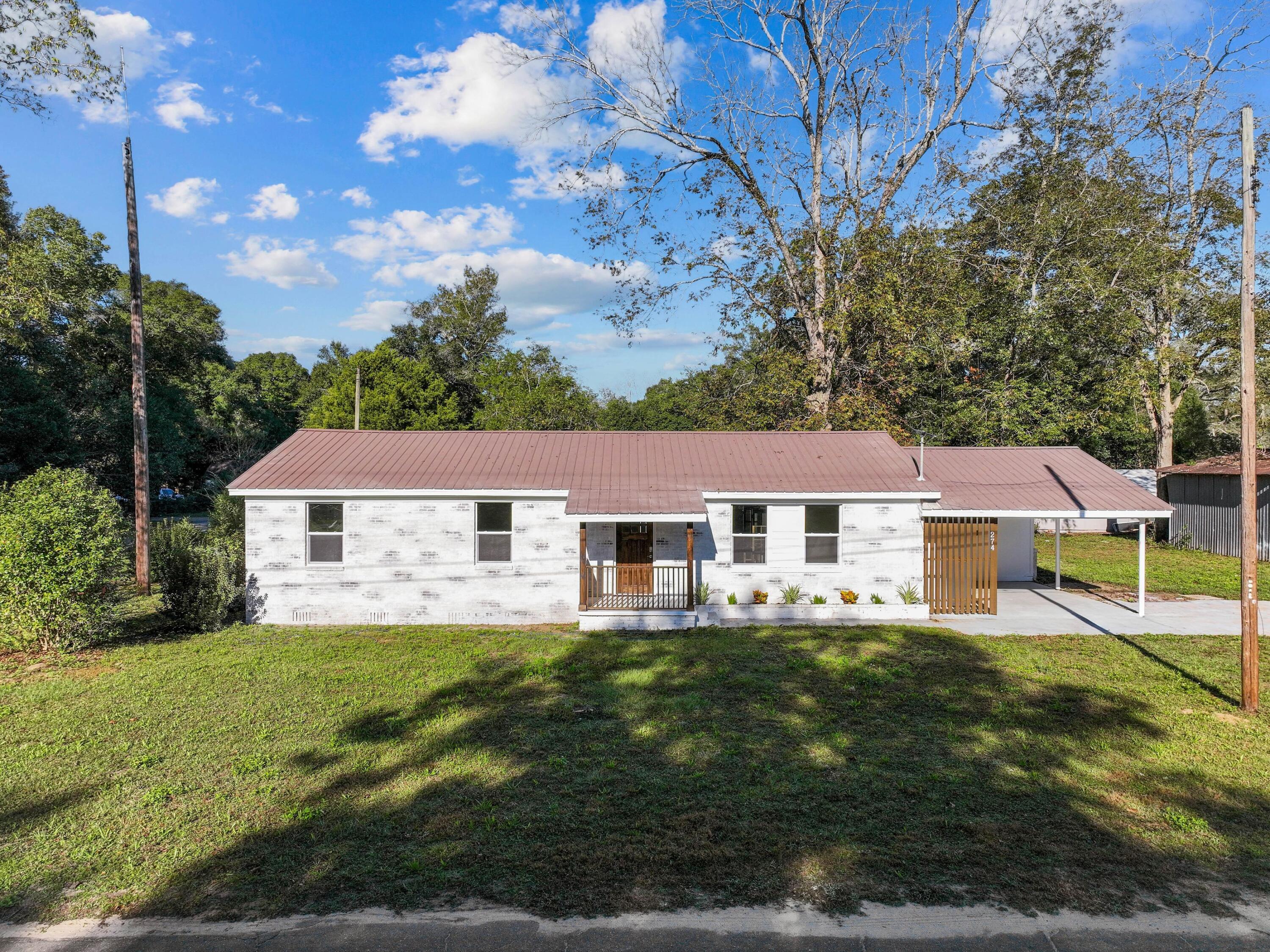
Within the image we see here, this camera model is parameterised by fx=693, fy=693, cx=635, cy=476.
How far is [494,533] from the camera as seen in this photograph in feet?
44.2

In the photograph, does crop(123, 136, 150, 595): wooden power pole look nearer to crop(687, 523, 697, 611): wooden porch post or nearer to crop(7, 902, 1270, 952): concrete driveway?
crop(687, 523, 697, 611): wooden porch post

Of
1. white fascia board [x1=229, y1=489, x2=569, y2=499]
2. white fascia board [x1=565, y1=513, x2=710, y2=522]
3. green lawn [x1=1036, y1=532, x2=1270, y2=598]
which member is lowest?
green lawn [x1=1036, y1=532, x2=1270, y2=598]

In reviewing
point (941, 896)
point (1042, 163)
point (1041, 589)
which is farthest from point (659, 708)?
point (1042, 163)

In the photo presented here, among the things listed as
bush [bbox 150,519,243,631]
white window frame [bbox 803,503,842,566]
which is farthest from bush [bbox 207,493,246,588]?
white window frame [bbox 803,503,842,566]

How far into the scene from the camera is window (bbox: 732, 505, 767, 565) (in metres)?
13.7

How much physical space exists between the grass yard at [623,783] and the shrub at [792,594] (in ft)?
9.61

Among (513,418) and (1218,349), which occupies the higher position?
(1218,349)

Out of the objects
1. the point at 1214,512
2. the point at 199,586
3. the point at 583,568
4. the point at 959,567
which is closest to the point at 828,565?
the point at 959,567

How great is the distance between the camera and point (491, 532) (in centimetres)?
1348

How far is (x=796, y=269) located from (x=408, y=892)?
23188 millimetres

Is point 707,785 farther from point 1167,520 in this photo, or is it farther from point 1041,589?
point 1167,520

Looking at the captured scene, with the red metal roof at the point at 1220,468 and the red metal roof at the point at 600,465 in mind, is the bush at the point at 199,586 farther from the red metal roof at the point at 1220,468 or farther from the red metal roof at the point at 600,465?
the red metal roof at the point at 1220,468

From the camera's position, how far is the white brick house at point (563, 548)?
1326 cm

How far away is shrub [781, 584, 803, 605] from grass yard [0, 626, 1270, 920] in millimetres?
2929
